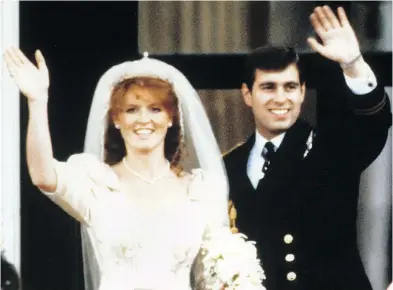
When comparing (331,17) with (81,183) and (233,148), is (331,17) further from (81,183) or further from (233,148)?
(81,183)

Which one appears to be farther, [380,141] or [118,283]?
[380,141]

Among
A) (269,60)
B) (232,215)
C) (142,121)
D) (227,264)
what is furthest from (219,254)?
(269,60)

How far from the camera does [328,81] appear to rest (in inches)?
84.0

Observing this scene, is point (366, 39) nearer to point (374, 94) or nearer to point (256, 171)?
point (374, 94)

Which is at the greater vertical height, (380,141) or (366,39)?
(366,39)

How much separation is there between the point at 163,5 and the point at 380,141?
2.33 ft

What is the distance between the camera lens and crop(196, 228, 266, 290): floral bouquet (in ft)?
6.36

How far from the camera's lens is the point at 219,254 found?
6.42 feet

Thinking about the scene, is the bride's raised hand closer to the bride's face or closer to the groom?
the bride's face

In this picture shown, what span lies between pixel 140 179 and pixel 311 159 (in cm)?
47

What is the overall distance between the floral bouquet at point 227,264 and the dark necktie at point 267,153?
210 mm

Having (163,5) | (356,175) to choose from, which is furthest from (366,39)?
(163,5)

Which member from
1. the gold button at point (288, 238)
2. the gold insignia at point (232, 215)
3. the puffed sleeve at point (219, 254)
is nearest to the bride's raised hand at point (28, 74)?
the puffed sleeve at point (219, 254)

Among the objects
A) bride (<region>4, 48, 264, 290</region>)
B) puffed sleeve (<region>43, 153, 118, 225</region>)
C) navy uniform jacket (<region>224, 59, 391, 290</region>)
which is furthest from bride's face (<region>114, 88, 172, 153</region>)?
navy uniform jacket (<region>224, 59, 391, 290</region>)
